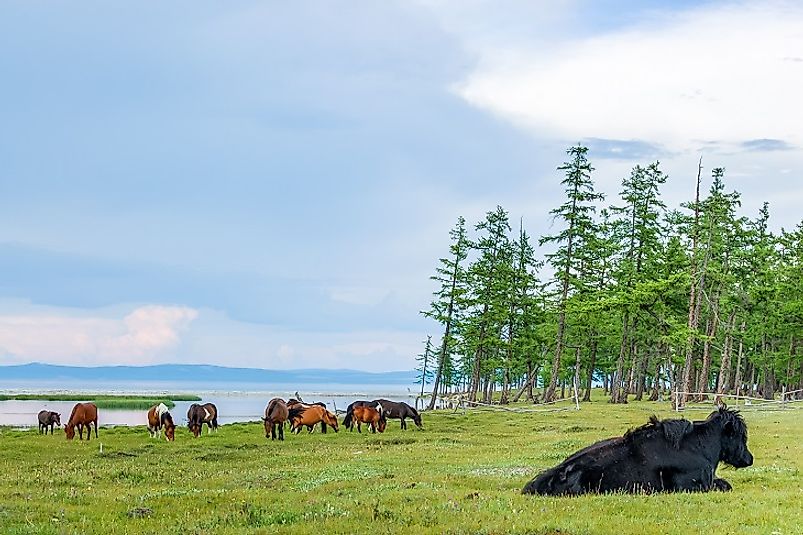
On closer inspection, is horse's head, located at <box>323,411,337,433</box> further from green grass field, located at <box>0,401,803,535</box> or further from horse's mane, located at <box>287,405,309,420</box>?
green grass field, located at <box>0,401,803,535</box>

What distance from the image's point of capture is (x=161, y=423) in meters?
37.5

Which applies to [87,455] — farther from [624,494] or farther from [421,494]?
[624,494]

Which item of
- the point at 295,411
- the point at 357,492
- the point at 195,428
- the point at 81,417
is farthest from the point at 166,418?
the point at 357,492

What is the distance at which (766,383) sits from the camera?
79125 millimetres

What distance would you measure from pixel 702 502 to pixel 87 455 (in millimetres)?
21797

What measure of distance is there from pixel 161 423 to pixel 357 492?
79.6ft

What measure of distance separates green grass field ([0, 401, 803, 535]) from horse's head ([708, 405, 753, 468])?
456mm

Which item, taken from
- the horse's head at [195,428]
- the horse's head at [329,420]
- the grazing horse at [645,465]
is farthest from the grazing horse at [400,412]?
the grazing horse at [645,465]

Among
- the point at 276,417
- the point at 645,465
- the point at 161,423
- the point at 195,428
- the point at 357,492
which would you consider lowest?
the point at 195,428

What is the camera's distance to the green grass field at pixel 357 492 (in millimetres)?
11430

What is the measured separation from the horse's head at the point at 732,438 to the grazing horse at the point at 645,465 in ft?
1.70

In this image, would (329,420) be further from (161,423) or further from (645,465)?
(645,465)

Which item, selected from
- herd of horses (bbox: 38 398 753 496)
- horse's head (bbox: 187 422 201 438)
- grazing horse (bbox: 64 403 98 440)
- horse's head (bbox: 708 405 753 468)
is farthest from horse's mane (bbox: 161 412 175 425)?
horse's head (bbox: 708 405 753 468)

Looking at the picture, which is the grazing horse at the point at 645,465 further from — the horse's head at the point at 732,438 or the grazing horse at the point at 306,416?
the grazing horse at the point at 306,416
